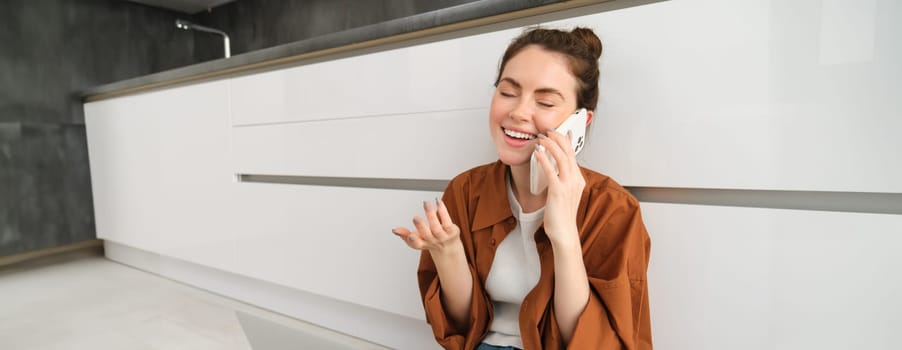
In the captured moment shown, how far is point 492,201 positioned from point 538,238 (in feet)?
0.31

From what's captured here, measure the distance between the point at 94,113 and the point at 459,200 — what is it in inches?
76.8

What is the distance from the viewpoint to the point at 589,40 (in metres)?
0.70

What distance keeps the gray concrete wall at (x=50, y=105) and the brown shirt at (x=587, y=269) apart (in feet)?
6.83

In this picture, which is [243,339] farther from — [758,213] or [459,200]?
[758,213]

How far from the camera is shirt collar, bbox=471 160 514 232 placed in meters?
0.74

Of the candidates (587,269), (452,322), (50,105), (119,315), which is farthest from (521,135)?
(50,105)

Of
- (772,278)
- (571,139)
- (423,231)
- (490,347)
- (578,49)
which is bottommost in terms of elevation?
(490,347)

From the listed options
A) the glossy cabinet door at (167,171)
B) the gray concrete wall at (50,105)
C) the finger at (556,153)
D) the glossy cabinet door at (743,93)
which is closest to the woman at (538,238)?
the finger at (556,153)

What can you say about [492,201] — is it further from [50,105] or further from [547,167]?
[50,105]

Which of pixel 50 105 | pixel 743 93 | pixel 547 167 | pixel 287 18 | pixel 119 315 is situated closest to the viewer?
pixel 547 167

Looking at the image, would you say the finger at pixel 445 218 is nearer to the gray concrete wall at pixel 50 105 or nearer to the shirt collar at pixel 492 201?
the shirt collar at pixel 492 201

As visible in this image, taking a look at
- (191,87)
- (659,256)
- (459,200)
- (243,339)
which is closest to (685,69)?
(659,256)

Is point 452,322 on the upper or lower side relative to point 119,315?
upper

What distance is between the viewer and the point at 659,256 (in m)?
0.79
